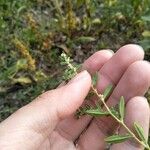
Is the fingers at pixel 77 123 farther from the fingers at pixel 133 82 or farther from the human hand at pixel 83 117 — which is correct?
the fingers at pixel 133 82

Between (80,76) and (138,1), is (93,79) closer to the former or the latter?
(80,76)

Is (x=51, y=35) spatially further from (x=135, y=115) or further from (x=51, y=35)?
(x=135, y=115)

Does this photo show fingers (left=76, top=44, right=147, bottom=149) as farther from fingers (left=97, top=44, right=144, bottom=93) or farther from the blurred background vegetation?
the blurred background vegetation

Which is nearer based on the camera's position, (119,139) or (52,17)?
(119,139)

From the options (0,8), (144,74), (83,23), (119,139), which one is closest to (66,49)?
(83,23)

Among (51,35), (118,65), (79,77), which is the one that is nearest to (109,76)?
(118,65)

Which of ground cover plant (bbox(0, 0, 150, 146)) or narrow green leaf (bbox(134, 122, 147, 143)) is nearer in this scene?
narrow green leaf (bbox(134, 122, 147, 143))

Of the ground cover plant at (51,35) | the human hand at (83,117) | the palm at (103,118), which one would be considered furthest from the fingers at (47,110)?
the ground cover plant at (51,35)

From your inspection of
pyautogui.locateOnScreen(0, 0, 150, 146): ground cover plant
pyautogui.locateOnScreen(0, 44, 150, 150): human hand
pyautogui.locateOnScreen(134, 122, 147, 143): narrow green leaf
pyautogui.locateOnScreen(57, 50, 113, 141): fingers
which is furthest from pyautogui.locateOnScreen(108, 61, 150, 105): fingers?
pyautogui.locateOnScreen(0, 0, 150, 146): ground cover plant
